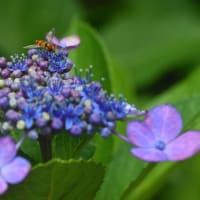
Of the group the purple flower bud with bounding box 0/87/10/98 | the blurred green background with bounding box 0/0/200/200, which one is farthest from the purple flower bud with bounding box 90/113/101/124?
the blurred green background with bounding box 0/0/200/200

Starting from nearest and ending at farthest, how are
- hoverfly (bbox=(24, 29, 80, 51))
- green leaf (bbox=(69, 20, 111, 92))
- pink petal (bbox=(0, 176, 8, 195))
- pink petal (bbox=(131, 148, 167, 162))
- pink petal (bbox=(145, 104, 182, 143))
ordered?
1. pink petal (bbox=(0, 176, 8, 195))
2. pink petal (bbox=(131, 148, 167, 162))
3. pink petal (bbox=(145, 104, 182, 143))
4. hoverfly (bbox=(24, 29, 80, 51))
5. green leaf (bbox=(69, 20, 111, 92))

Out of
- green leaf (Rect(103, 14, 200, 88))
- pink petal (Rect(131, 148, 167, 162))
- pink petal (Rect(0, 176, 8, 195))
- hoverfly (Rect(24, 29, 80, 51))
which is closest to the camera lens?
pink petal (Rect(0, 176, 8, 195))

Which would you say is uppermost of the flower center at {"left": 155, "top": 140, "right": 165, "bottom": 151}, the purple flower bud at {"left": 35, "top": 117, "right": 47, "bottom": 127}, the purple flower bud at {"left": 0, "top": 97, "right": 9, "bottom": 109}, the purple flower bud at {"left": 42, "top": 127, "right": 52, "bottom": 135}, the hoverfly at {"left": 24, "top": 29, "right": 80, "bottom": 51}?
the hoverfly at {"left": 24, "top": 29, "right": 80, "bottom": 51}

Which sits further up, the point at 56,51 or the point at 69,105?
the point at 56,51

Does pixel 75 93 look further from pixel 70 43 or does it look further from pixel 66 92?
pixel 70 43

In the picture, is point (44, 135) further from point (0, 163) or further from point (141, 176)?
point (141, 176)

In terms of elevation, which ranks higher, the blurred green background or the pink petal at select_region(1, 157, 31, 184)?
the blurred green background

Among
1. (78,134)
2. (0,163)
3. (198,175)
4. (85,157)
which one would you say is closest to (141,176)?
(85,157)

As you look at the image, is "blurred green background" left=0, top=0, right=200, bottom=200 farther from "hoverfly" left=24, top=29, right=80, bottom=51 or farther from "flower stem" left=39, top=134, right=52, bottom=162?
"flower stem" left=39, top=134, right=52, bottom=162
